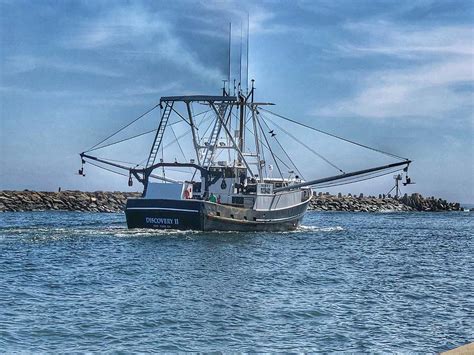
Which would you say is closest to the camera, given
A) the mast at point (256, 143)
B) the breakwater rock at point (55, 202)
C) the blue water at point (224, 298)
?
the blue water at point (224, 298)

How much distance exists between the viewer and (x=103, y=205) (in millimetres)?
109250

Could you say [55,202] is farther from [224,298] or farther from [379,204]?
[224,298]

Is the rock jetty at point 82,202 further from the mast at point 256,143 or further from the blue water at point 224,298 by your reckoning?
the blue water at point 224,298

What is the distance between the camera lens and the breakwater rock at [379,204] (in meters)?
147

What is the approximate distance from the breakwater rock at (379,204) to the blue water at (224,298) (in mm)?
105440

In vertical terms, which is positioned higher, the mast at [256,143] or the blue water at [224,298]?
the mast at [256,143]

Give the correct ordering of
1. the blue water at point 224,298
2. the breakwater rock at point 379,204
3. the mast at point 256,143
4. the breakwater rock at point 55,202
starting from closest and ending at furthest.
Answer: the blue water at point 224,298
the mast at point 256,143
the breakwater rock at point 55,202
the breakwater rock at point 379,204

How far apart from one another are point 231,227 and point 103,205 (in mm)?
62385

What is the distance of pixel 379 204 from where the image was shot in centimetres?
15625

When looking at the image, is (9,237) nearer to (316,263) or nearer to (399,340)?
(316,263)

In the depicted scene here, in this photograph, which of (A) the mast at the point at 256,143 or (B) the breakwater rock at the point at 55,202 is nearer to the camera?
(A) the mast at the point at 256,143

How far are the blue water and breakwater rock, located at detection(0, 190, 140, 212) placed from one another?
64353 mm

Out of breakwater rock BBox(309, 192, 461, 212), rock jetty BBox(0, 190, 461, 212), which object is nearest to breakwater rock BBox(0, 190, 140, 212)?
rock jetty BBox(0, 190, 461, 212)

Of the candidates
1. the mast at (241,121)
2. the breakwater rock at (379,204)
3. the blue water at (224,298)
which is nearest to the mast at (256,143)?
the mast at (241,121)
